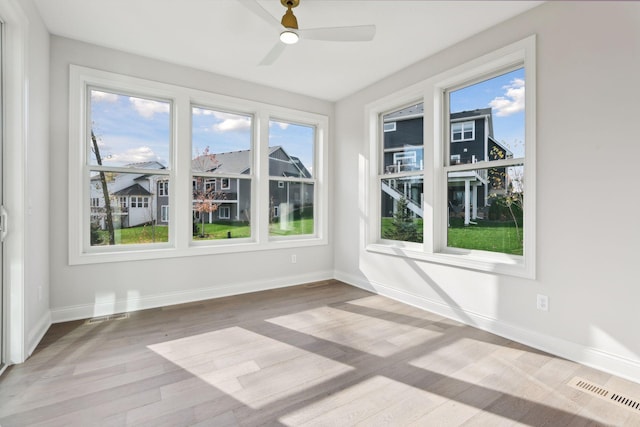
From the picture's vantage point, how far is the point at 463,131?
3.21 meters

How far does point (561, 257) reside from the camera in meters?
→ 2.36

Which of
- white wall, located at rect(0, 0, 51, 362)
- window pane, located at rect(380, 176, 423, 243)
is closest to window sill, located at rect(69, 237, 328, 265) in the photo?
white wall, located at rect(0, 0, 51, 362)

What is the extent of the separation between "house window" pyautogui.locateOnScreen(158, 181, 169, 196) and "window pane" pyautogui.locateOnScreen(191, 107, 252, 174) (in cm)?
37

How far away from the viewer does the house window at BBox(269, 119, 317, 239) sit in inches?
173

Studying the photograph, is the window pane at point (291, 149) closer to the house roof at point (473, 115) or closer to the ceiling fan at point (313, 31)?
the ceiling fan at point (313, 31)

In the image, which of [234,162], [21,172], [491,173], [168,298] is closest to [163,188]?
[234,162]

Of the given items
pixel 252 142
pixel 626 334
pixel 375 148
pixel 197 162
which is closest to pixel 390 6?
pixel 375 148

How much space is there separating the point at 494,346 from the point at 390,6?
2921 mm

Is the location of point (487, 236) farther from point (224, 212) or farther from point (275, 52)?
point (224, 212)

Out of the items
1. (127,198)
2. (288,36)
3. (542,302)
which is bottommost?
(542,302)

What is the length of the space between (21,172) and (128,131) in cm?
136

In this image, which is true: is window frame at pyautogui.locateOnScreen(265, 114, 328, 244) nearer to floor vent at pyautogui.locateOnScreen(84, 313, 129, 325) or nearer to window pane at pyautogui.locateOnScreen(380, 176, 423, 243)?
window pane at pyautogui.locateOnScreen(380, 176, 423, 243)

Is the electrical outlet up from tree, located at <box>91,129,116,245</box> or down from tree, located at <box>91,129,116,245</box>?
down

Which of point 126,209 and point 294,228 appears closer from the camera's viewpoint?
point 126,209
